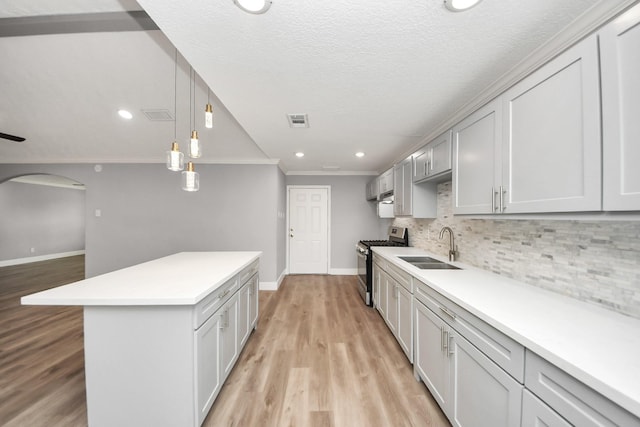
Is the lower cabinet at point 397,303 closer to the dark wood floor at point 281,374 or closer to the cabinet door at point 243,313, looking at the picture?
the dark wood floor at point 281,374

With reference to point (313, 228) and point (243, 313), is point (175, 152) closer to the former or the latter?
point (243, 313)

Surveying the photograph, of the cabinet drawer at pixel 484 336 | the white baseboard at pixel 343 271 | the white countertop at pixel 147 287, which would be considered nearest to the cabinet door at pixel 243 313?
the white countertop at pixel 147 287

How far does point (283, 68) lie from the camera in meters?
1.59

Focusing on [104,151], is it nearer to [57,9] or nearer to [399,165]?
[57,9]

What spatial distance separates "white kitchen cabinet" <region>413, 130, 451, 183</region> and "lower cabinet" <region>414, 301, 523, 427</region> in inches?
51.1

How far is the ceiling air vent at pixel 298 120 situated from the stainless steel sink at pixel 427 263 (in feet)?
6.04

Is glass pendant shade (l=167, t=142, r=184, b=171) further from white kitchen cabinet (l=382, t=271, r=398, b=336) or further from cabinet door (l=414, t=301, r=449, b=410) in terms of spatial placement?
white kitchen cabinet (l=382, t=271, r=398, b=336)

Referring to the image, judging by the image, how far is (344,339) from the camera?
2.67 metres

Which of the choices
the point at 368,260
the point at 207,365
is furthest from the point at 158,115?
the point at 368,260

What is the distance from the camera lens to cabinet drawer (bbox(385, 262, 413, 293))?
216cm

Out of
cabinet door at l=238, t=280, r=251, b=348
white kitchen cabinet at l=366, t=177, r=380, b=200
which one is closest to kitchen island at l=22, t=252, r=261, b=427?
cabinet door at l=238, t=280, r=251, b=348

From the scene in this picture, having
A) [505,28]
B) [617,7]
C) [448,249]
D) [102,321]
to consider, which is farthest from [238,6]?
[448,249]

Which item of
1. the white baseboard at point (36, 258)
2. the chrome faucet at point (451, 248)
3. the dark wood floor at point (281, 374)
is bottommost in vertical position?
the dark wood floor at point (281, 374)

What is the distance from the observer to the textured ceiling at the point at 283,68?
3.84ft
